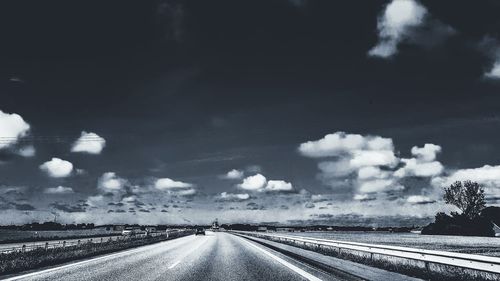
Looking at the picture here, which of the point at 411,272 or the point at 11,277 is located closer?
the point at 11,277

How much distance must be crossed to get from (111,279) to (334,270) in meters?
6.19

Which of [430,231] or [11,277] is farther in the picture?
[430,231]

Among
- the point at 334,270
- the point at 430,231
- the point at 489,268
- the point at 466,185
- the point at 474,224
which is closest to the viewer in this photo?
the point at 489,268

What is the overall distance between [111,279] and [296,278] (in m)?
4.58

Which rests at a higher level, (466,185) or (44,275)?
(466,185)

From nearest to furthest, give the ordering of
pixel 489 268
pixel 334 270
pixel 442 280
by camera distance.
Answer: pixel 489 268
pixel 442 280
pixel 334 270

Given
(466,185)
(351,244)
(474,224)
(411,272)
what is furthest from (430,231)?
(411,272)

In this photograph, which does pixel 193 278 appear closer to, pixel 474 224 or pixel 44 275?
pixel 44 275

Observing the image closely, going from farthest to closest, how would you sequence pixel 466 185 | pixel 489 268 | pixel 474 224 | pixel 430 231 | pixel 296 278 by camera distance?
pixel 430 231 → pixel 474 224 → pixel 466 185 → pixel 296 278 → pixel 489 268

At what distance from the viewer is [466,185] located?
3169 inches

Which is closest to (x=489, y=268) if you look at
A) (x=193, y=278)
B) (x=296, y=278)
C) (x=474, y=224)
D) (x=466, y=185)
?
(x=296, y=278)

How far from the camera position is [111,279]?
1014 cm

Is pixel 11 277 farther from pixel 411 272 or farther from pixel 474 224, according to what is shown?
pixel 474 224

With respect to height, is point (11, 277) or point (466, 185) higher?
point (466, 185)
